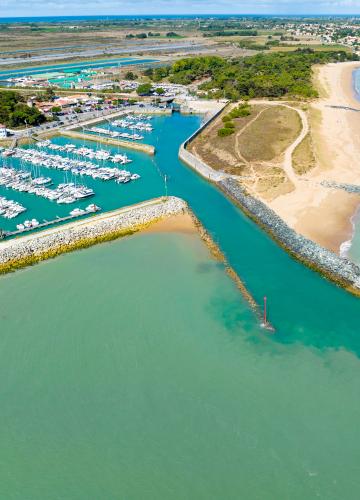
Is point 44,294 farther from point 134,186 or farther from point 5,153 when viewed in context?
point 5,153

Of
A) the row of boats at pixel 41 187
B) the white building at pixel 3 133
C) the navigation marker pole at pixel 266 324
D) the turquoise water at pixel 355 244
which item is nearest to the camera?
the navigation marker pole at pixel 266 324

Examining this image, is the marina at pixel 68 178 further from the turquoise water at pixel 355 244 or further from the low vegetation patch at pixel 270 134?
the turquoise water at pixel 355 244

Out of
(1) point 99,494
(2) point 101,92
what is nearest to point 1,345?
(1) point 99,494

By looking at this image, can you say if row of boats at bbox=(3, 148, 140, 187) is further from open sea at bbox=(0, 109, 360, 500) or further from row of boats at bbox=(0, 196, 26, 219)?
open sea at bbox=(0, 109, 360, 500)

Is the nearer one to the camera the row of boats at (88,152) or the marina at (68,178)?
the marina at (68,178)

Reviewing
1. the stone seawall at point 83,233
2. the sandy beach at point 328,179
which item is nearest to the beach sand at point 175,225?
the stone seawall at point 83,233

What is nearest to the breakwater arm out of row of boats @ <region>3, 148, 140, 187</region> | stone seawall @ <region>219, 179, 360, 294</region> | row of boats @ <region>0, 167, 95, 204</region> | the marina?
stone seawall @ <region>219, 179, 360, 294</region>
